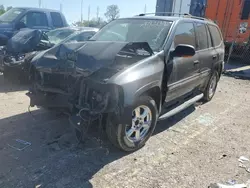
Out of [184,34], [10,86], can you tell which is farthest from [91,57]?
[10,86]

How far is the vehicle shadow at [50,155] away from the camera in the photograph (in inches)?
117

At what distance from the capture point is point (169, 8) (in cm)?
1639

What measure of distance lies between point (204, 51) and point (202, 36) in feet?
1.00

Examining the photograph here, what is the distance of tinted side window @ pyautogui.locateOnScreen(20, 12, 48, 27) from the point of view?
8844 mm

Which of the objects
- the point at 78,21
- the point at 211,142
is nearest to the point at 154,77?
the point at 211,142

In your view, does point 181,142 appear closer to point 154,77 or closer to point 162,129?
point 162,129

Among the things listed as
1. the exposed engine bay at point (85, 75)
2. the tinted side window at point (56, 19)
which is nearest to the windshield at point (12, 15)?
the tinted side window at point (56, 19)

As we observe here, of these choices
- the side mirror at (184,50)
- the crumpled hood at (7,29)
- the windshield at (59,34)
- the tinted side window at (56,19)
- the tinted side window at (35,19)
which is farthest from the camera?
the tinted side window at (56,19)

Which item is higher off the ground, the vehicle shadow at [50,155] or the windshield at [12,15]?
the windshield at [12,15]

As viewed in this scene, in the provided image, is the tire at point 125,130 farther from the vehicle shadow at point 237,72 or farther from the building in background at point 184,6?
the building in background at point 184,6

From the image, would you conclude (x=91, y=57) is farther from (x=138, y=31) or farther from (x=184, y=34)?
(x=184, y=34)

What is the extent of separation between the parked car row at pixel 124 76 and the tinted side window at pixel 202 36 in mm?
35

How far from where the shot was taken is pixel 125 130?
3.40 metres

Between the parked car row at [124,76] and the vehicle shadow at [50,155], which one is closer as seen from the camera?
the vehicle shadow at [50,155]
